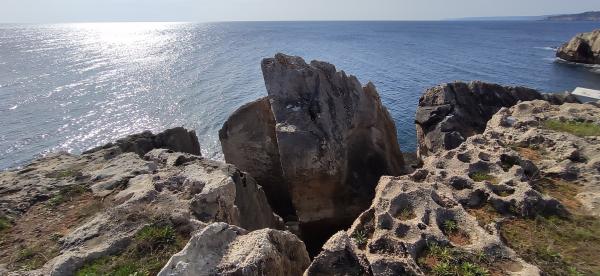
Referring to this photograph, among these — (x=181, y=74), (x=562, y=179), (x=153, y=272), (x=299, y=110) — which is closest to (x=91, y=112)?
(x=181, y=74)

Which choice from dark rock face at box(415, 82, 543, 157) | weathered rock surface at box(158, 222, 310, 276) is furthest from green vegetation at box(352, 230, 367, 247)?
dark rock face at box(415, 82, 543, 157)

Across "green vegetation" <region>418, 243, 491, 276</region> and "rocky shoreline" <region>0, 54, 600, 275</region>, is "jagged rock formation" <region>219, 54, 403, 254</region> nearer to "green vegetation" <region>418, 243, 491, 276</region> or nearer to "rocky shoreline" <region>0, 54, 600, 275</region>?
"rocky shoreline" <region>0, 54, 600, 275</region>

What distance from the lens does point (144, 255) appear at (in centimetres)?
1037

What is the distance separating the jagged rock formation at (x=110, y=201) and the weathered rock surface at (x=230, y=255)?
41 cm

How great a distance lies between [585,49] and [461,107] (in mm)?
80019

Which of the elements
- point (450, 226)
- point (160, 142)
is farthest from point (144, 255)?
point (160, 142)

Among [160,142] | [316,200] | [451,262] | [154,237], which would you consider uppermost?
[154,237]

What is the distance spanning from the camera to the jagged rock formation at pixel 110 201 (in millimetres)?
11125

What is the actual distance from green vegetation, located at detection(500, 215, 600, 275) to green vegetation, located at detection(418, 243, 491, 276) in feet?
5.03

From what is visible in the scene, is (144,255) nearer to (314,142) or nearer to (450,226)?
(450,226)

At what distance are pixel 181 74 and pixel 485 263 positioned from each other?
66615 millimetres

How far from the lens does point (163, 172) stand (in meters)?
15.0

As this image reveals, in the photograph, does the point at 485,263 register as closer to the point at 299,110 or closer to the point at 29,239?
the point at 29,239

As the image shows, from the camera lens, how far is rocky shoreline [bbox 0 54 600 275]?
9836 mm
